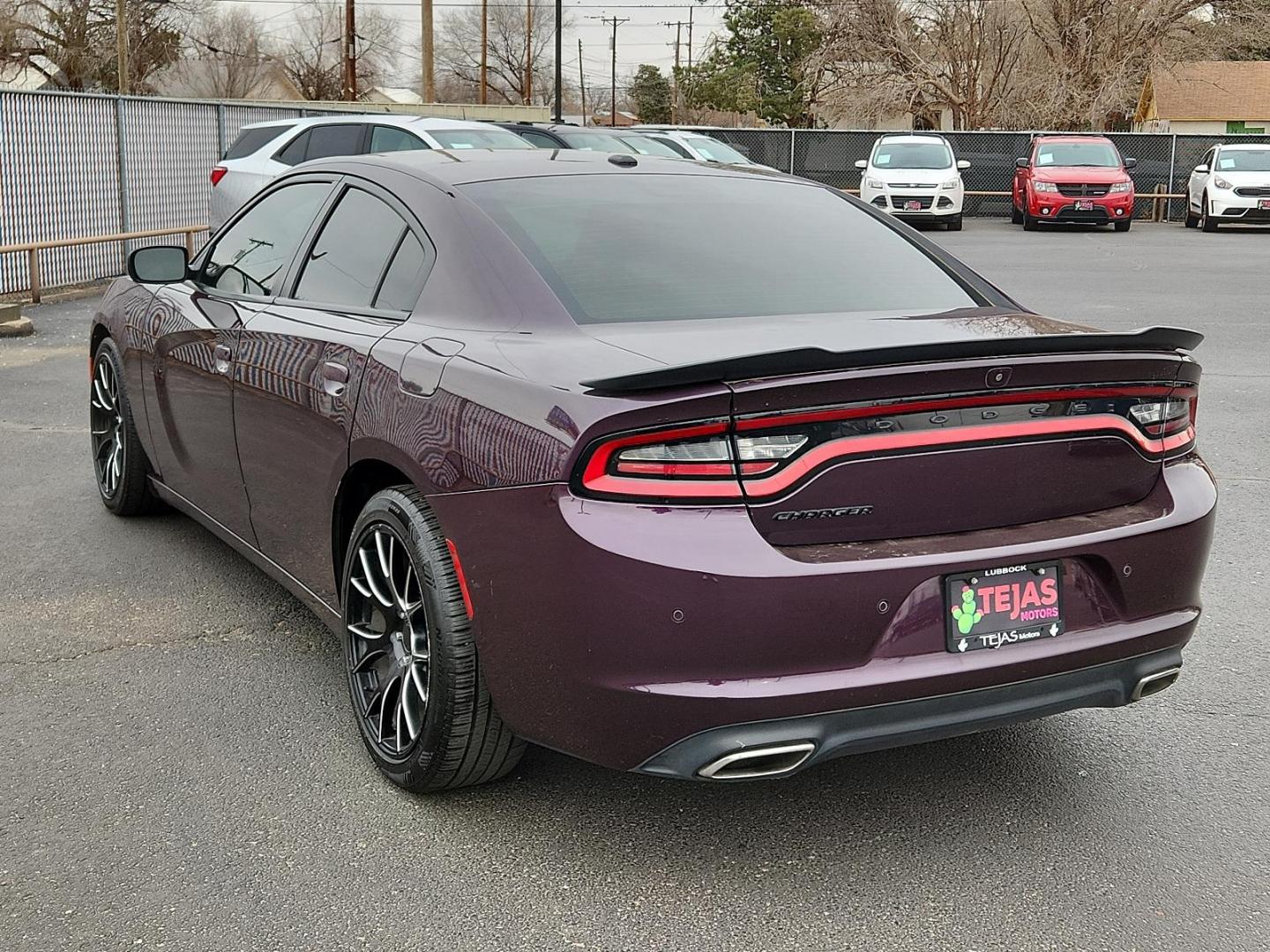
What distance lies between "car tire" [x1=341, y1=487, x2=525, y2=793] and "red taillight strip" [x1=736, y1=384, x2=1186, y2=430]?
85 centimetres

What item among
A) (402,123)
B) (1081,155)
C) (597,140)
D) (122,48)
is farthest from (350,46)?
(402,123)

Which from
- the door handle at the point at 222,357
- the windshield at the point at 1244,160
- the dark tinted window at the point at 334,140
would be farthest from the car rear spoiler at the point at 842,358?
the windshield at the point at 1244,160

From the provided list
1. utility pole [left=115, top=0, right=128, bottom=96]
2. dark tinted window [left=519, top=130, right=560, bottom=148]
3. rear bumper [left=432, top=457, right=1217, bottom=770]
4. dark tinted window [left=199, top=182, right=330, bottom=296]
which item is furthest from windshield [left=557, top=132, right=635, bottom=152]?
utility pole [left=115, top=0, right=128, bottom=96]

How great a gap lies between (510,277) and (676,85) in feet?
325

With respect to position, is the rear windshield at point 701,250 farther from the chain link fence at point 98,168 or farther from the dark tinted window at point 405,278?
the chain link fence at point 98,168

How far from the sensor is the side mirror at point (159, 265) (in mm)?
5141

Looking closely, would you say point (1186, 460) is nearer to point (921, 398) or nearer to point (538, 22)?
point (921, 398)

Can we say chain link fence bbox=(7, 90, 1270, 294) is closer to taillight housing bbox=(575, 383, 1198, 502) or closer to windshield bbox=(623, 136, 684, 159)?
windshield bbox=(623, 136, 684, 159)

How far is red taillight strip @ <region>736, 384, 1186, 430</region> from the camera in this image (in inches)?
109

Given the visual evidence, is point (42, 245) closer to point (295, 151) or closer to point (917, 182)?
point (295, 151)

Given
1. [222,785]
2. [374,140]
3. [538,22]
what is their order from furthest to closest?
1. [538,22]
2. [374,140]
3. [222,785]

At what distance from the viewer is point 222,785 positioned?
3512 mm

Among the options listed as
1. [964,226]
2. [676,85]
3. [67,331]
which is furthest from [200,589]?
[676,85]

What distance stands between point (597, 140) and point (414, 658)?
51.3 feet
